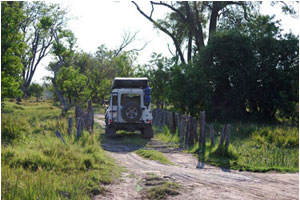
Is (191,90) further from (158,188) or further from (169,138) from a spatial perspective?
(158,188)

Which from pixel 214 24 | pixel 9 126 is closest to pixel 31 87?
pixel 214 24

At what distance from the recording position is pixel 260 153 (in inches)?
499

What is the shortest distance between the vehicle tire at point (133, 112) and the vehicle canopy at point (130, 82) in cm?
130

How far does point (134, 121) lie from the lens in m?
16.4

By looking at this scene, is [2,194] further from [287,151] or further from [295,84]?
[295,84]

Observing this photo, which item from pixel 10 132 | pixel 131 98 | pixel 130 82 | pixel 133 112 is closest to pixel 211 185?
pixel 10 132

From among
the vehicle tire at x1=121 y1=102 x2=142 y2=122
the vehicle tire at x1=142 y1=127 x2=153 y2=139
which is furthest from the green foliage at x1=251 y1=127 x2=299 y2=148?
the vehicle tire at x1=121 y1=102 x2=142 y2=122

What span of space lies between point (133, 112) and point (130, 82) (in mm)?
1717

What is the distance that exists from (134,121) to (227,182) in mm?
8761

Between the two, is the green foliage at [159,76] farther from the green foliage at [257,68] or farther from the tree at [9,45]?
the tree at [9,45]

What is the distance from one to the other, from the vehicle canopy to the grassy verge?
290 centimetres

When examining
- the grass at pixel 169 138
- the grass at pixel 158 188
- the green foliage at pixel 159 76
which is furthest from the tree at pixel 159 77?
the grass at pixel 158 188

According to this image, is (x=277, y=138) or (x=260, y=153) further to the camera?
(x=277, y=138)

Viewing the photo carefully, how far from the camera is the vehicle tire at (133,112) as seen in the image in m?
16.3
